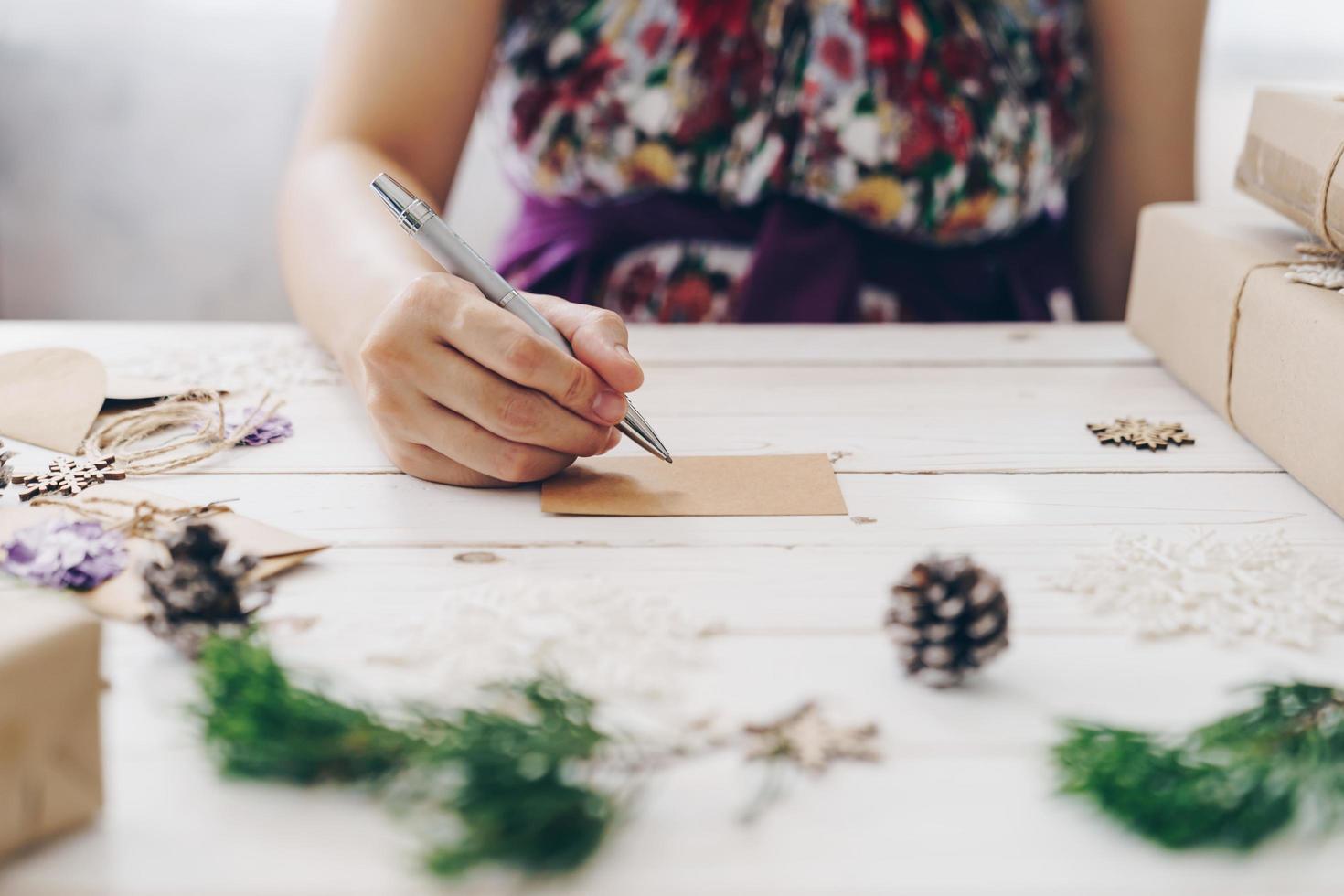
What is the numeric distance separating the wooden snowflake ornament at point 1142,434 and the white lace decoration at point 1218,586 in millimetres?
129

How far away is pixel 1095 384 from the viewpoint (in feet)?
2.60

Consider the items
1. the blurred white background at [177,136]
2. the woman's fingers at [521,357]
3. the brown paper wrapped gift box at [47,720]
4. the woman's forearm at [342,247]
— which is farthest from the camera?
the blurred white background at [177,136]

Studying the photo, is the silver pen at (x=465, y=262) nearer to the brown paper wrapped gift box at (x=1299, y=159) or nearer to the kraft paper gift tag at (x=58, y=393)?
the kraft paper gift tag at (x=58, y=393)

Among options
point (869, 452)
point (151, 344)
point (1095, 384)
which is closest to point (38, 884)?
point (869, 452)

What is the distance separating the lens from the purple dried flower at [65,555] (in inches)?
19.4

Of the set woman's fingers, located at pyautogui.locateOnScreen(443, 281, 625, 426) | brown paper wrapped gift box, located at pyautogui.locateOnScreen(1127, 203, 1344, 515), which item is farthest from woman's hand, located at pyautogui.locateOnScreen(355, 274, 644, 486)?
brown paper wrapped gift box, located at pyautogui.locateOnScreen(1127, 203, 1344, 515)

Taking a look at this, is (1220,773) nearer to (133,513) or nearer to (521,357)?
(521,357)

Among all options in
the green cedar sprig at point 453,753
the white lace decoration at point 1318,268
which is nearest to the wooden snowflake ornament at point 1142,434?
the white lace decoration at point 1318,268

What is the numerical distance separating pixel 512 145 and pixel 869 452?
563 mm

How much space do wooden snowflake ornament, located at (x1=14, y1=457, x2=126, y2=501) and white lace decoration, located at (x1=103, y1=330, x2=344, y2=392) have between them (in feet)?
0.48

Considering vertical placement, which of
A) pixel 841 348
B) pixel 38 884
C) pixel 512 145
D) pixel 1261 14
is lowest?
pixel 38 884

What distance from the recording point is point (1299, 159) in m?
0.68

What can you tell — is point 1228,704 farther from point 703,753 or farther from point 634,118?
point 634,118

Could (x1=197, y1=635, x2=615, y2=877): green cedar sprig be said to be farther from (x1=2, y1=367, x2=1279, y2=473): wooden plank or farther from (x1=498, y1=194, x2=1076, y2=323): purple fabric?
(x1=498, y1=194, x2=1076, y2=323): purple fabric
